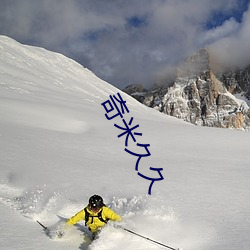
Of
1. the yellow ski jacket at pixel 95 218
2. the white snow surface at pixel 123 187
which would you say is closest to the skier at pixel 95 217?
the yellow ski jacket at pixel 95 218

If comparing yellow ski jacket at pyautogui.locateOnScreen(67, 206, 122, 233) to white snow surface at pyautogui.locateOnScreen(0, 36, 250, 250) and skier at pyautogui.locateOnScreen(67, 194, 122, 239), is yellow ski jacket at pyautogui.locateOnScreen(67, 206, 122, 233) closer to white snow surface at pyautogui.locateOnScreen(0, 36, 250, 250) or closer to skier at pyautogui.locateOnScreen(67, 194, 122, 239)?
skier at pyautogui.locateOnScreen(67, 194, 122, 239)

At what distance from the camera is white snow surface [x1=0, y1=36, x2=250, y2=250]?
5492mm

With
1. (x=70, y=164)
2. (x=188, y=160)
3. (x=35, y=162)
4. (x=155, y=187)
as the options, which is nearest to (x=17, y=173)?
(x=35, y=162)

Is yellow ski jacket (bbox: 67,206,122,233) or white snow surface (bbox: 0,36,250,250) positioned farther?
yellow ski jacket (bbox: 67,206,122,233)

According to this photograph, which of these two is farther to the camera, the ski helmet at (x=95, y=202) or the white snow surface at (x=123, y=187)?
the ski helmet at (x=95, y=202)

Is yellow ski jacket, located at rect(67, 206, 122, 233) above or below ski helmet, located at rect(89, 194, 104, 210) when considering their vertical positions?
below

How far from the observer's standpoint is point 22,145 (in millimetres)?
11008

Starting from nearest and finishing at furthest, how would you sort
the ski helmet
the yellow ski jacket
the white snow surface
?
1. the white snow surface
2. the ski helmet
3. the yellow ski jacket

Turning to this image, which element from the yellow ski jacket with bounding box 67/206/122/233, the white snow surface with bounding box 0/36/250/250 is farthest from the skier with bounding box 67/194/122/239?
the white snow surface with bounding box 0/36/250/250

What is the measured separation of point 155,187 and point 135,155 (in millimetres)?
3470

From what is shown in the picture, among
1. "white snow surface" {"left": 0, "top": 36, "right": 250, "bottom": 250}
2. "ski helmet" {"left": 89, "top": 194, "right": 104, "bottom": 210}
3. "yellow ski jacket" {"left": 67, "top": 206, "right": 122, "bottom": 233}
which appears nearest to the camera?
"white snow surface" {"left": 0, "top": 36, "right": 250, "bottom": 250}

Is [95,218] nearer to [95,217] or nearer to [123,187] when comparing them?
[95,217]

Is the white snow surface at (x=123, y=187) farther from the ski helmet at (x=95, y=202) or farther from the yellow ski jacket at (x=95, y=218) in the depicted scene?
the ski helmet at (x=95, y=202)

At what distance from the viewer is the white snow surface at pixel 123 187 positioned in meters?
5.49
